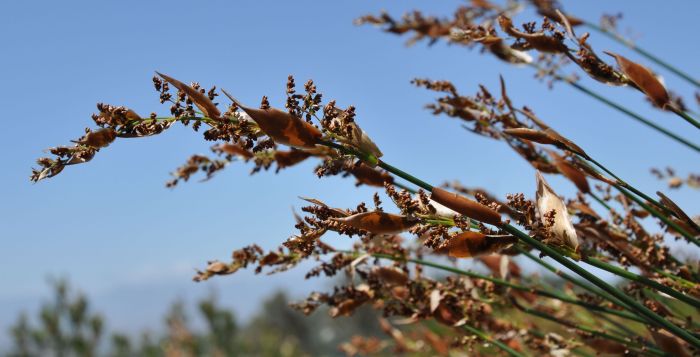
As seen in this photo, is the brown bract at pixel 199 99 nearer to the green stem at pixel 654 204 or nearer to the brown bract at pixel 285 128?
the brown bract at pixel 285 128

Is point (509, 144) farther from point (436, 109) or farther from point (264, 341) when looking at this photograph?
point (264, 341)

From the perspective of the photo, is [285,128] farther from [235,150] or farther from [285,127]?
[235,150]

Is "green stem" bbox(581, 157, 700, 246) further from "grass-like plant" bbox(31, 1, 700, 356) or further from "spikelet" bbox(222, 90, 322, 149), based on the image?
"spikelet" bbox(222, 90, 322, 149)

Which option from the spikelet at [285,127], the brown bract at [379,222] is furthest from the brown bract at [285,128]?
the brown bract at [379,222]

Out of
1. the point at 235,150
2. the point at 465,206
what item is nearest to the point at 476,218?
the point at 465,206

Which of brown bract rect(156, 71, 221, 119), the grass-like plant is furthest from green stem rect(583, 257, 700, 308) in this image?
brown bract rect(156, 71, 221, 119)
